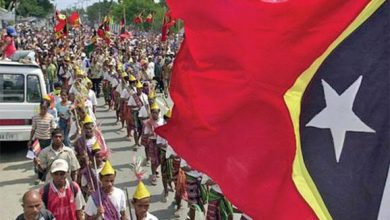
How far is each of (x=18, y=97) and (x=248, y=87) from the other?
9583 mm

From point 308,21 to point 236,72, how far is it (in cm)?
60

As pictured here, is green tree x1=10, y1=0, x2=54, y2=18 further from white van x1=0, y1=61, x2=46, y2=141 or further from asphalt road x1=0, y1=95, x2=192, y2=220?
white van x1=0, y1=61, x2=46, y2=141

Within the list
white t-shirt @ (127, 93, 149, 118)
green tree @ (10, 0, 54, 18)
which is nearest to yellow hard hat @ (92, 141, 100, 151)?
white t-shirt @ (127, 93, 149, 118)

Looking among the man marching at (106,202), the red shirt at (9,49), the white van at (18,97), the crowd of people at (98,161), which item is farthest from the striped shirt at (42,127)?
the red shirt at (9,49)

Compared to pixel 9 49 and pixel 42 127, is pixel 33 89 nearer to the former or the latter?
pixel 42 127

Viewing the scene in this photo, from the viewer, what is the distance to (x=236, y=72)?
144 inches

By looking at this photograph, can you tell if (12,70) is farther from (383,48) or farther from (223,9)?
(383,48)

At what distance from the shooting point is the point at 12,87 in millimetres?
12336

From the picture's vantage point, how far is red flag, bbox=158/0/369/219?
3248mm

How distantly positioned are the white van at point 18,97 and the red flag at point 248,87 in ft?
28.7

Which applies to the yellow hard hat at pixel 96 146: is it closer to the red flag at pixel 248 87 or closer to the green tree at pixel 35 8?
the red flag at pixel 248 87

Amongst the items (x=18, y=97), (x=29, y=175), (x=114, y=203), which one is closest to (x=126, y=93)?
(x=18, y=97)

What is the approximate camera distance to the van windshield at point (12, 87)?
1224cm

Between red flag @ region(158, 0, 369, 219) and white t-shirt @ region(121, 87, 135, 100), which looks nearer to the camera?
red flag @ region(158, 0, 369, 219)
